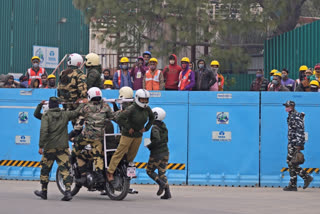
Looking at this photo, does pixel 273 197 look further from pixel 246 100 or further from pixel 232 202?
pixel 246 100

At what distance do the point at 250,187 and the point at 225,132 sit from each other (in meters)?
1.42

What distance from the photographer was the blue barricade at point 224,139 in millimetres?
16953

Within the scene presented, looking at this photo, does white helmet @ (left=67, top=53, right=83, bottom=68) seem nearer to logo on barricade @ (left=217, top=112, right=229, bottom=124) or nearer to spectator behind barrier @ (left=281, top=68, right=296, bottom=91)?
logo on barricade @ (left=217, top=112, right=229, bottom=124)

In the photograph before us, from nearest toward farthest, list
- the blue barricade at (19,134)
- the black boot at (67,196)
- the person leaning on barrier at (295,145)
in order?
the black boot at (67,196), the person leaning on barrier at (295,145), the blue barricade at (19,134)

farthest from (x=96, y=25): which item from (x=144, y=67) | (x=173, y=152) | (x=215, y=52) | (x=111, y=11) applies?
(x=173, y=152)

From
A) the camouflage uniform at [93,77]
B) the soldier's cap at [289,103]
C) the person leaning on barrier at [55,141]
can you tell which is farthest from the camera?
the soldier's cap at [289,103]

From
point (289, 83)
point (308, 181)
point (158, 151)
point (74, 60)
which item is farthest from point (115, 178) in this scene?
point (289, 83)

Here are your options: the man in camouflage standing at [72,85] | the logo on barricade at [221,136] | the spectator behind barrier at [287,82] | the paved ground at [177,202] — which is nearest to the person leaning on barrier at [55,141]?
the paved ground at [177,202]

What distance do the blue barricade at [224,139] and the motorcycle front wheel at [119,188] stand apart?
4.46 metres

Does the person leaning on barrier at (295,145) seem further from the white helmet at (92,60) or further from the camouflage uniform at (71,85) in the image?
the camouflage uniform at (71,85)

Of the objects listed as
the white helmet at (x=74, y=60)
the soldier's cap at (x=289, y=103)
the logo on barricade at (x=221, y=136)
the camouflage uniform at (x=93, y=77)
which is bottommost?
the logo on barricade at (x=221, y=136)

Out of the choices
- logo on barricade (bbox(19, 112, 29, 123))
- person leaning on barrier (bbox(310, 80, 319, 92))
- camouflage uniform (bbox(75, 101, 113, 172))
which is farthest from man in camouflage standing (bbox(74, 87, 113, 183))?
person leaning on barrier (bbox(310, 80, 319, 92))

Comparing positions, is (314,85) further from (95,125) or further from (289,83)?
(95,125)

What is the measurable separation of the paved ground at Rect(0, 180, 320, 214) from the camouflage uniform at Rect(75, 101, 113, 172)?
834 millimetres
